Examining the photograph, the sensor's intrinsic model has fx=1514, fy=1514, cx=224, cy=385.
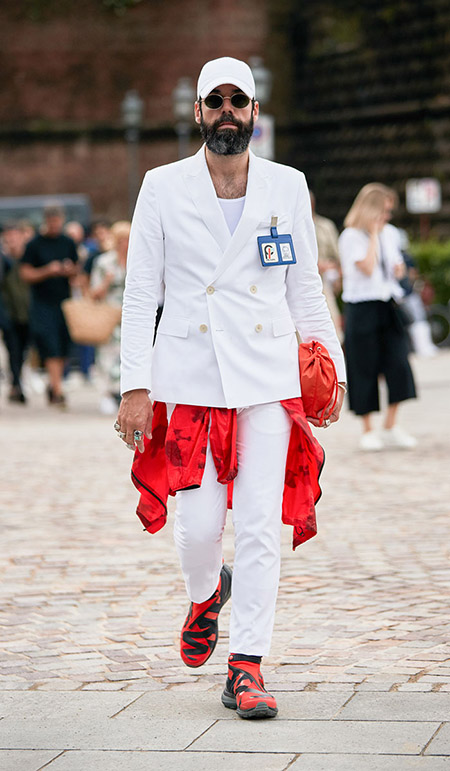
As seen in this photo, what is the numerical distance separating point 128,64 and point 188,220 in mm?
35265

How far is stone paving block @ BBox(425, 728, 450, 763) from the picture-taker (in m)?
3.68

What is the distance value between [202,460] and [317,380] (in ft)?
1.35

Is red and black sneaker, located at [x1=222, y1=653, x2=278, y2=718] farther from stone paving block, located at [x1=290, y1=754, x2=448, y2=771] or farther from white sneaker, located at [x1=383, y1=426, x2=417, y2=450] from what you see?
white sneaker, located at [x1=383, y1=426, x2=417, y2=450]

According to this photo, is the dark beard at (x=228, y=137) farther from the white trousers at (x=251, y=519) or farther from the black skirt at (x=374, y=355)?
the black skirt at (x=374, y=355)

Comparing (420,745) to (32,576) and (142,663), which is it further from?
(32,576)

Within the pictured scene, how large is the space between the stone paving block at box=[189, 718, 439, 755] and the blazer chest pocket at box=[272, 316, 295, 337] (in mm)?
1102

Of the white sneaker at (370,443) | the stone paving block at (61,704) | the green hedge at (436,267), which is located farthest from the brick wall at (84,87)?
the stone paving block at (61,704)

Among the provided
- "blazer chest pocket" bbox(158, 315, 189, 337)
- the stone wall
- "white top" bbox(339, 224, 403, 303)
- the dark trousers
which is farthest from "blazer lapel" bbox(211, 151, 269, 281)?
the stone wall

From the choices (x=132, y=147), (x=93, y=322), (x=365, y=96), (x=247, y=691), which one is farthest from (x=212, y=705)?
(x=132, y=147)

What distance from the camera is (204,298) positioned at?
433 centimetres

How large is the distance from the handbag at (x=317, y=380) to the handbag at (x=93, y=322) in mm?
9588

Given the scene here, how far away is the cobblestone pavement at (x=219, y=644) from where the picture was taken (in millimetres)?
Answer: 3824

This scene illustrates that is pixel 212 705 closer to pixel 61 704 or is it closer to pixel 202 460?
pixel 61 704

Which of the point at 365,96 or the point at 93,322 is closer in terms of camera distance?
the point at 93,322
